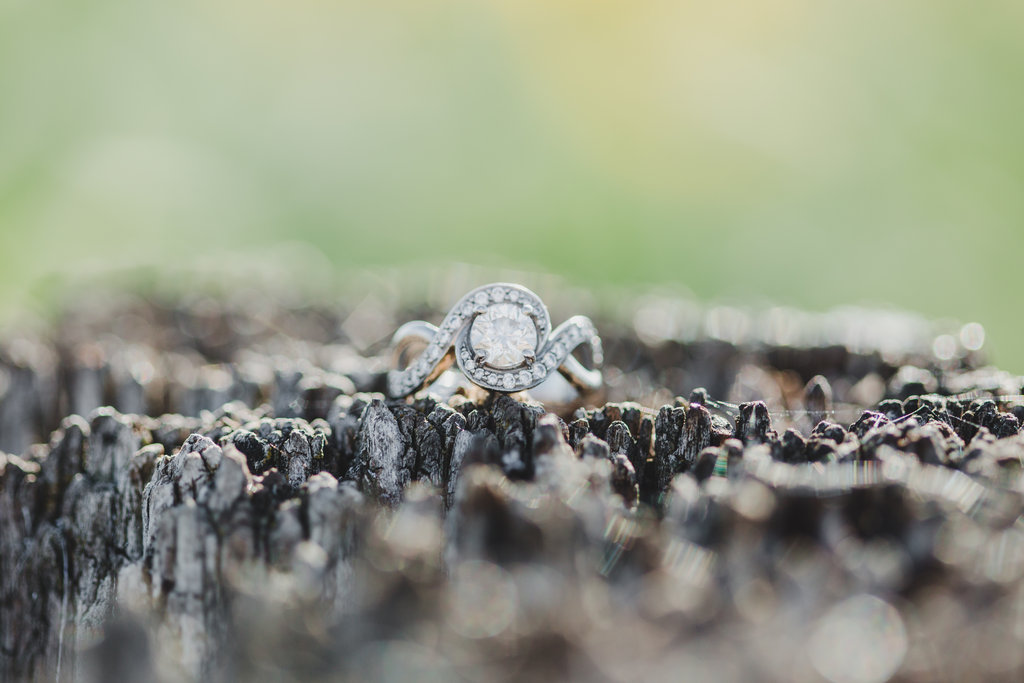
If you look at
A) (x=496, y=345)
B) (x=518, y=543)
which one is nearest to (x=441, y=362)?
(x=496, y=345)

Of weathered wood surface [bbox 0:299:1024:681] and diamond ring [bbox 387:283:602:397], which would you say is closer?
weathered wood surface [bbox 0:299:1024:681]

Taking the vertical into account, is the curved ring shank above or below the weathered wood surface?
above

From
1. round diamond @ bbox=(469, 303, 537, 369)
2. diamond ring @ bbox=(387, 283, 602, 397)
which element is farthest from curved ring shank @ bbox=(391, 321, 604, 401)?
round diamond @ bbox=(469, 303, 537, 369)

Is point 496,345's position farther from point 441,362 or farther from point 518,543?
point 518,543

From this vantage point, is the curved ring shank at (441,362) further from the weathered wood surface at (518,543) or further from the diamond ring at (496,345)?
the weathered wood surface at (518,543)

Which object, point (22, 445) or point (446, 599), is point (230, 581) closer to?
point (446, 599)

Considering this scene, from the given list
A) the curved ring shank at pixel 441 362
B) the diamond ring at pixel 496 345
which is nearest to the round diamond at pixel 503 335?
the diamond ring at pixel 496 345

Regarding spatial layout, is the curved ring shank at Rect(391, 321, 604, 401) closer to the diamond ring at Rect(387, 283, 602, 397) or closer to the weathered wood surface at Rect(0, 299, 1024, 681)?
the diamond ring at Rect(387, 283, 602, 397)
